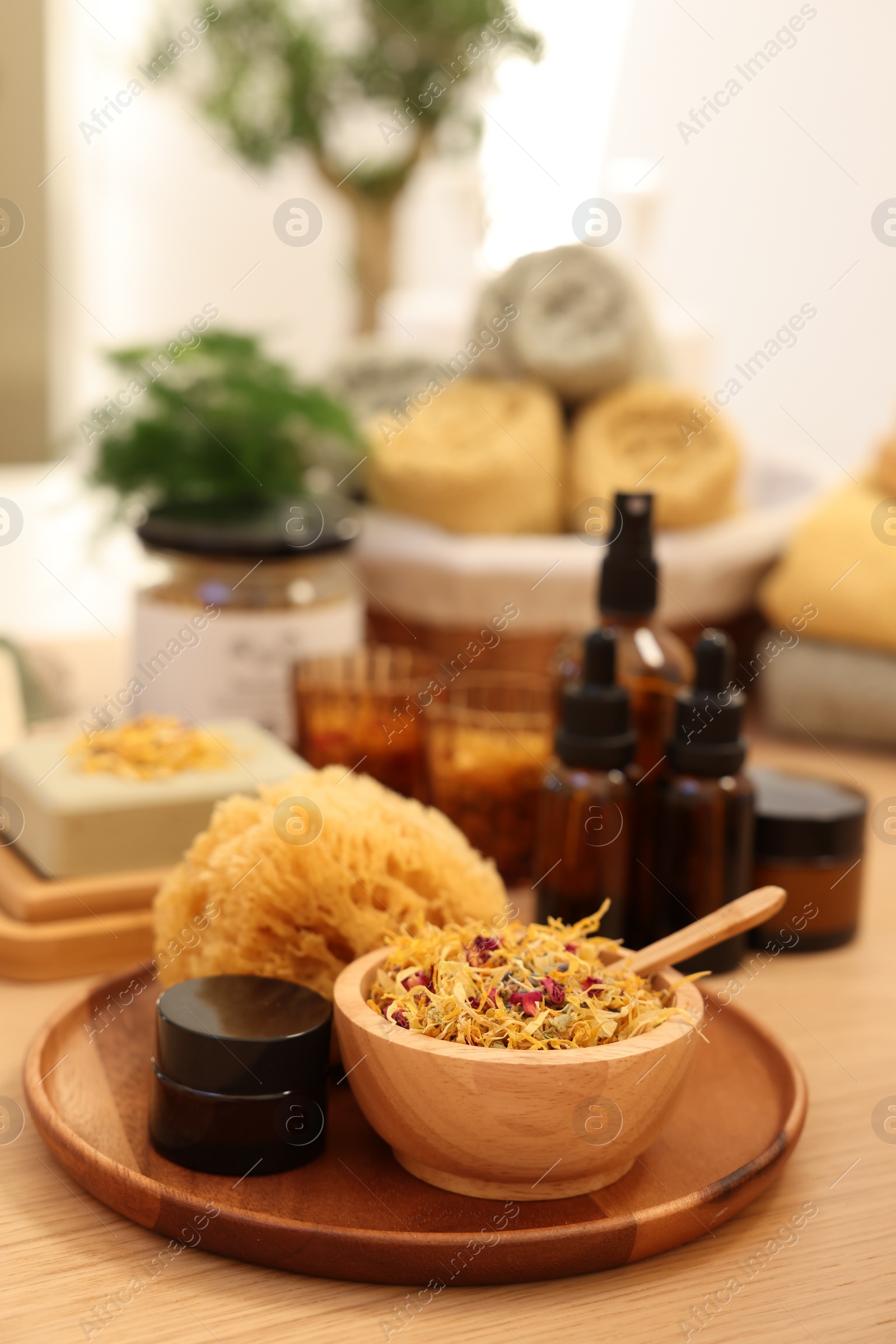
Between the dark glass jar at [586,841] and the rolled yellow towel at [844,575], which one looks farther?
the rolled yellow towel at [844,575]

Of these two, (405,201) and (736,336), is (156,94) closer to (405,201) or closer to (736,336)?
(405,201)

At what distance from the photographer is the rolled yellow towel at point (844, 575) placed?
1.12 m

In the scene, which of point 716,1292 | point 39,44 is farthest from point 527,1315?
point 39,44

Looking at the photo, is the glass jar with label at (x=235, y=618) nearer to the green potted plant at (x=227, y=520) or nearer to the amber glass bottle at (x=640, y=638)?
the green potted plant at (x=227, y=520)

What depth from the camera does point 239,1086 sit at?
1.62ft

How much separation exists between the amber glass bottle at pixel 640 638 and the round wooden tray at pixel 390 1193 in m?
0.25

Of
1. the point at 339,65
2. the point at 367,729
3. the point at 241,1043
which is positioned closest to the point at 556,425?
the point at 367,729

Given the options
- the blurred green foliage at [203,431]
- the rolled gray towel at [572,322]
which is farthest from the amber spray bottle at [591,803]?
the rolled gray towel at [572,322]

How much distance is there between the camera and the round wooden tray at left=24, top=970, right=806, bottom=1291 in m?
0.46

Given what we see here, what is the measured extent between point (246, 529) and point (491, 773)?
0.29 m

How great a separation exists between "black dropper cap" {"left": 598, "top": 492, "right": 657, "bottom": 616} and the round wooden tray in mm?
290

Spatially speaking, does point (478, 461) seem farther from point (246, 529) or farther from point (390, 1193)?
point (390, 1193)

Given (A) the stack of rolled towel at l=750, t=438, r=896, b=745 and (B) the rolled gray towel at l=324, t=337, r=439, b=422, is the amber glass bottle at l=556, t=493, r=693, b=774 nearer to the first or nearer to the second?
(A) the stack of rolled towel at l=750, t=438, r=896, b=745

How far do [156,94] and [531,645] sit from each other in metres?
2.76
